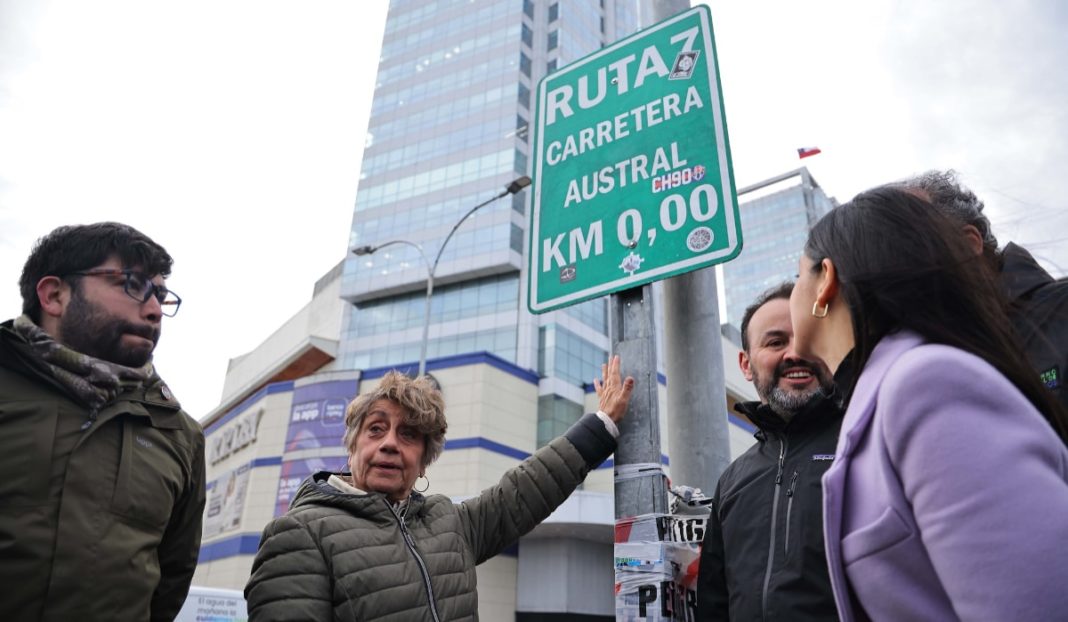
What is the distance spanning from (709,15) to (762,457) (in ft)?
6.95

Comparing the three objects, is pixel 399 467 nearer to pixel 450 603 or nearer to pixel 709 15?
pixel 450 603

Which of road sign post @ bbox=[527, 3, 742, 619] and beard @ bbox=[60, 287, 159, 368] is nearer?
beard @ bbox=[60, 287, 159, 368]

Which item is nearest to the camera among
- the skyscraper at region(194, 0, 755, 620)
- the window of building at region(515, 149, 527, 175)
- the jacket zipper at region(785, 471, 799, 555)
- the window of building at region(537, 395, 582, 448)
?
the jacket zipper at region(785, 471, 799, 555)

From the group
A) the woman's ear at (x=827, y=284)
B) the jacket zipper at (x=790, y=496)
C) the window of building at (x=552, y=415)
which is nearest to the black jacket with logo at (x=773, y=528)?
the jacket zipper at (x=790, y=496)

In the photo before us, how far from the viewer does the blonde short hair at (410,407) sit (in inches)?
104

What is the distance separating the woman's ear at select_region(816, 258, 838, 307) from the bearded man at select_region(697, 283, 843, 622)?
0.53m

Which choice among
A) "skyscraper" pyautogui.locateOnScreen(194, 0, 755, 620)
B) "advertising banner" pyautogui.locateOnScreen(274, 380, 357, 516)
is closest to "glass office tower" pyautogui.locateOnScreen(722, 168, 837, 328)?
"skyscraper" pyautogui.locateOnScreen(194, 0, 755, 620)

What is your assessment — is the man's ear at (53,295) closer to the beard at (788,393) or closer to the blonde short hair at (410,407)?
the blonde short hair at (410,407)

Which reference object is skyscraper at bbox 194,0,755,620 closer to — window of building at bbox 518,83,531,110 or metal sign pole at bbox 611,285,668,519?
window of building at bbox 518,83,531,110

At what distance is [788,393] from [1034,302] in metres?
0.83

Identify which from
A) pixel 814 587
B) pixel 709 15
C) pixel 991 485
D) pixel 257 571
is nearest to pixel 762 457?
→ pixel 814 587

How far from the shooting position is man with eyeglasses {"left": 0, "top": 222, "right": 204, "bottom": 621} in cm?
194

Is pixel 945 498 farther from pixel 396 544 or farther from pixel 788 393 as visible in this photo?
pixel 396 544

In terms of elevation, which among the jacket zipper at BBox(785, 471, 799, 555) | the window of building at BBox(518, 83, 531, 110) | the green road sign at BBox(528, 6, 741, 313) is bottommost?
the jacket zipper at BBox(785, 471, 799, 555)
